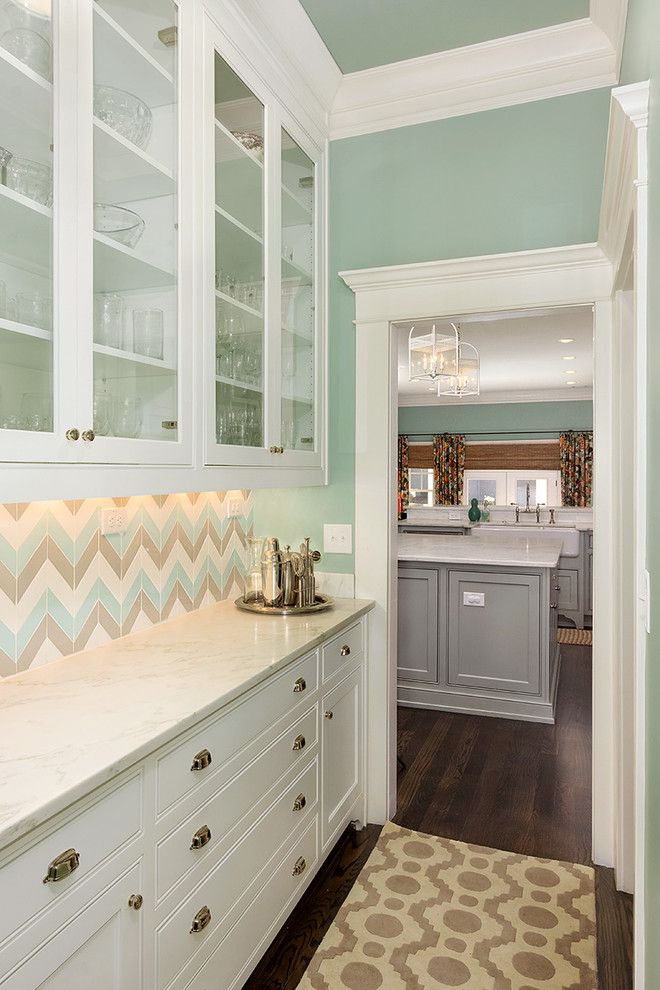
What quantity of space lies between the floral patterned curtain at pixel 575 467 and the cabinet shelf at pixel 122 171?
26.7ft

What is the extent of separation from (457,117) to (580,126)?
0.46 meters

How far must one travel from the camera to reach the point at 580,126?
7.88 ft

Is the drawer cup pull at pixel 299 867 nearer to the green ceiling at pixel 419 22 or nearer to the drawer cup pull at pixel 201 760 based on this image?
the drawer cup pull at pixel 201 760

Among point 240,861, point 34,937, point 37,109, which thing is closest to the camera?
point 34,937

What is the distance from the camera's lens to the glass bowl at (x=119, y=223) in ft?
4.71

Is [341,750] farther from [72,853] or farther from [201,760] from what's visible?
[72,853]

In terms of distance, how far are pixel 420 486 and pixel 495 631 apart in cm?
609

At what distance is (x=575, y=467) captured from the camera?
8.98m

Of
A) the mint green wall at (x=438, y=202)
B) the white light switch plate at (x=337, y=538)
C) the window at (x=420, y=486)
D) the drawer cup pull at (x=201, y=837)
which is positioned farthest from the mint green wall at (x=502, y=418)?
the drawer cup pull at (x=201, y=837)

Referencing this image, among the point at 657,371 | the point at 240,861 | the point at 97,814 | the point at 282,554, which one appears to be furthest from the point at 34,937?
the point at 282,554

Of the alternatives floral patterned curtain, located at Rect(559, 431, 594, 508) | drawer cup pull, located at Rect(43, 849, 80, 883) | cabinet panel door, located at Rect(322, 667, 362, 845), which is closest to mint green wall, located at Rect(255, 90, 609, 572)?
cabinet panel door, located at Rect(322, 667, 362, 845)

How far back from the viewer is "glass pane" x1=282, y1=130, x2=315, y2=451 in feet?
7.88

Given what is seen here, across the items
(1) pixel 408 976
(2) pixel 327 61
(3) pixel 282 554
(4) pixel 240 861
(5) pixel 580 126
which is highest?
(2) pixel 327 61

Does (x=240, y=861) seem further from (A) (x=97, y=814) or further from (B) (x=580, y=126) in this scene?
(B) (x=580, y=126)
